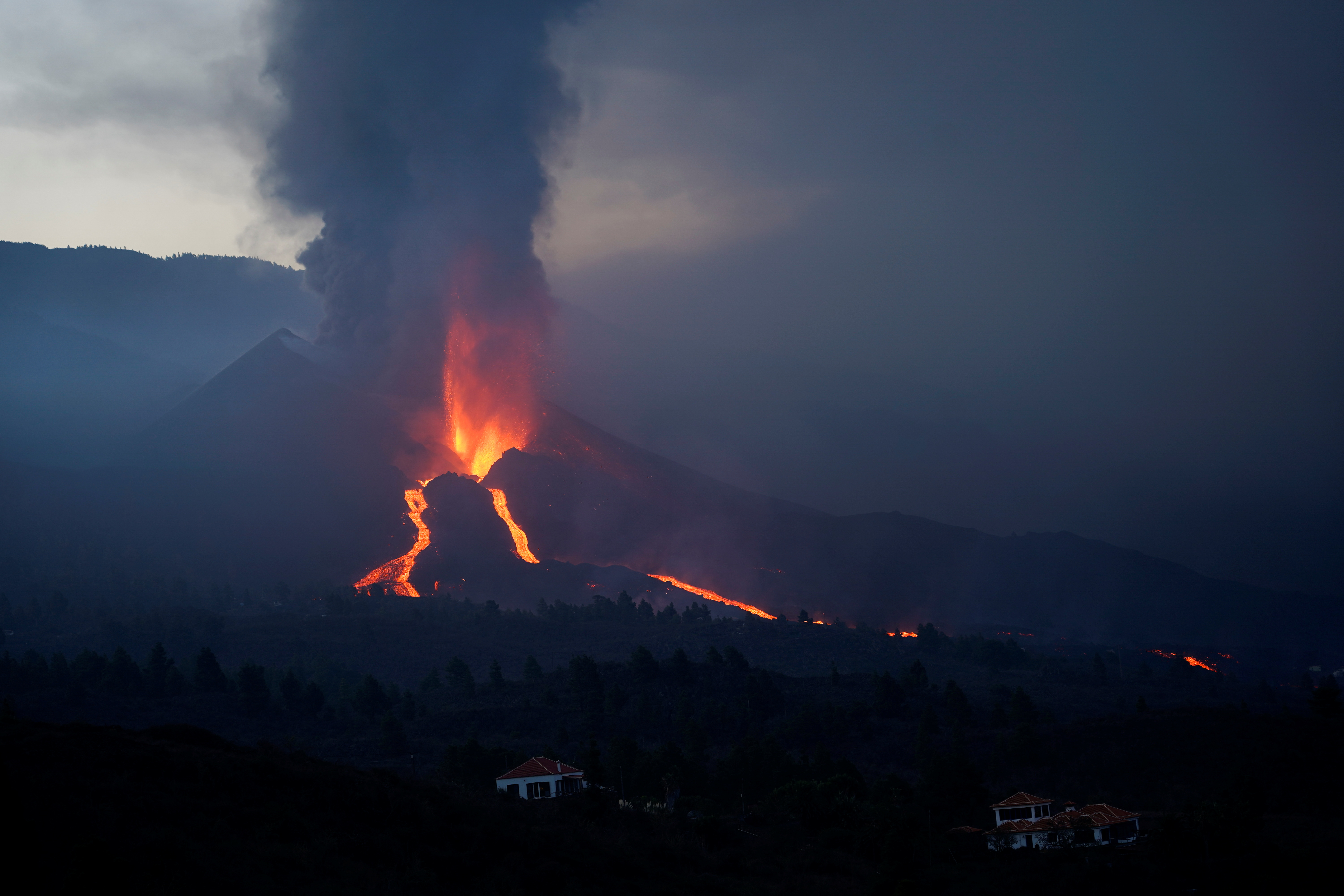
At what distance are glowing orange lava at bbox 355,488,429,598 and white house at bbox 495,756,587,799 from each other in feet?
366

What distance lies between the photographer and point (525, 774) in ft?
179

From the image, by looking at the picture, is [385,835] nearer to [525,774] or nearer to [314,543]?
[525,774]

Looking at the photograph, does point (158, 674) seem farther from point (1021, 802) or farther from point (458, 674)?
point (1021, 802)

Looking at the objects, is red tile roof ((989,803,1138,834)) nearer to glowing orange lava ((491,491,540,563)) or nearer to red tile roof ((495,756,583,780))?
red tile roof ((495,756,583,780))

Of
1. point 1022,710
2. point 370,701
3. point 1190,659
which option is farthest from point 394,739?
point 1190,659

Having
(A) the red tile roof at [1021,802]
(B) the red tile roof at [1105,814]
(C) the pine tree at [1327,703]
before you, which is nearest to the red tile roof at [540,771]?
(A) the red tile roof at [1021,802]

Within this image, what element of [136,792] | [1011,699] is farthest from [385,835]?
[1011,699]

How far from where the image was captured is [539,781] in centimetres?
5419

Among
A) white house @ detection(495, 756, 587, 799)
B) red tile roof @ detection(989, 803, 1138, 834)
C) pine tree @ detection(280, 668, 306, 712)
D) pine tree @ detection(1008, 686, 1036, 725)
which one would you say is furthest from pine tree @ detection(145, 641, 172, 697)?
red tile roof @ detection(989, 803, 1138, 834)

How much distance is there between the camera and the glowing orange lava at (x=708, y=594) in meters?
173

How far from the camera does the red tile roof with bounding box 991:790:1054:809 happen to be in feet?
171

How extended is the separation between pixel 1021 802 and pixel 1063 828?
4.50 metres

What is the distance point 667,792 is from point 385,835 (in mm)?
22325

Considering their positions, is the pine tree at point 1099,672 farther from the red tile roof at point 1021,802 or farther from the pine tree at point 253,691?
the pine tree at point 253,691
